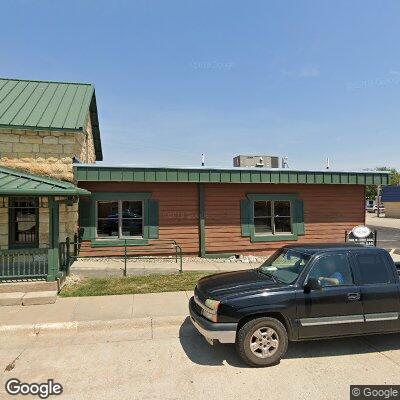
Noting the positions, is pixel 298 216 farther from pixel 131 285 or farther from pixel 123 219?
pixel 131 285

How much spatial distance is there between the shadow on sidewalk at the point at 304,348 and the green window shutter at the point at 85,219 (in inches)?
281

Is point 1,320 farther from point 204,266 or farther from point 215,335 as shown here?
point 204,266

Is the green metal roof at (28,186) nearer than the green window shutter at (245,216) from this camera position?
Yes

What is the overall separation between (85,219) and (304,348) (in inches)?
351

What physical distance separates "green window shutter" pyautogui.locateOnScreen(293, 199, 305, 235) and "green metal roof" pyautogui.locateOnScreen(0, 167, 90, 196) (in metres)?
8.48

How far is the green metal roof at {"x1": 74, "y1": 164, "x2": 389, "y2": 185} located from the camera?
11367 mm

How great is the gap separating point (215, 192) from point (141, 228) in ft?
10.4

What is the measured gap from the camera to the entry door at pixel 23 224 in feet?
34.1

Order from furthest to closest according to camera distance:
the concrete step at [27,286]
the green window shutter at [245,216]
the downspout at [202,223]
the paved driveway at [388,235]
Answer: the paved driveway at [388,235]
the green window shutter at [245,216]
the downspout at [202,223]
the concrete step at [27,286]

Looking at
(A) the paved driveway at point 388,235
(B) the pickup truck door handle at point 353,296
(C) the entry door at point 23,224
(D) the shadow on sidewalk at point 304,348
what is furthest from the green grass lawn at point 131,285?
(A) the paved driveway at point 388,235

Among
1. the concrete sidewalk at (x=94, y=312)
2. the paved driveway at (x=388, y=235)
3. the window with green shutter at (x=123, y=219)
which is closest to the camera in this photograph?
the concrete sidewalk at (x=94, y=312)

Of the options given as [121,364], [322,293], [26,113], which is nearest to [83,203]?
[26,113]

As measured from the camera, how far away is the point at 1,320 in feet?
21.3

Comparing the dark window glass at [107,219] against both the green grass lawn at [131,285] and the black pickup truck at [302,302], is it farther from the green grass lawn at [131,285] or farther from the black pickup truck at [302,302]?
the black pickup truck at [302,302]
